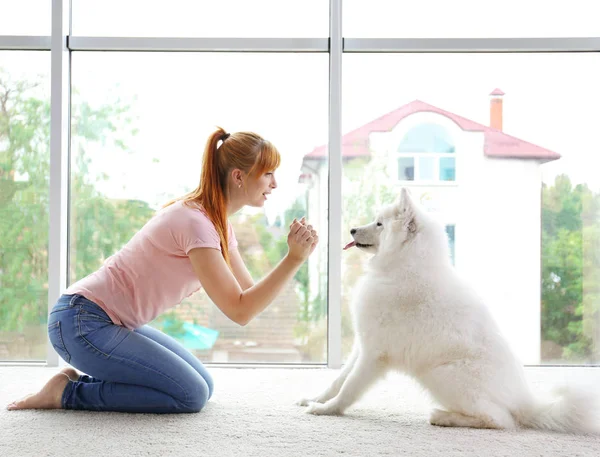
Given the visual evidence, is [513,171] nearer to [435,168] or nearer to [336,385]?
[435,168]

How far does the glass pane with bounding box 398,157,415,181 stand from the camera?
11.5ft

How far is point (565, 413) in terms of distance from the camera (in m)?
1.99

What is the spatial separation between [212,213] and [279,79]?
152 cm

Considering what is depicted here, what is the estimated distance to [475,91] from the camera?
139 inches

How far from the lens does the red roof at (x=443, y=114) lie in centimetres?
351

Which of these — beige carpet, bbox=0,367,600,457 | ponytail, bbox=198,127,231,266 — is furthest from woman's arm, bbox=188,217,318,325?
beige carpet, bbox=0,367,600,457

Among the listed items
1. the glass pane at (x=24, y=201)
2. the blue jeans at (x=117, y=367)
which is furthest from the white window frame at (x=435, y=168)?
the glass pane at (x=24, y=201)

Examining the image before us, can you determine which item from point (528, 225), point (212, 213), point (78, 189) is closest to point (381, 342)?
point (212, 213)

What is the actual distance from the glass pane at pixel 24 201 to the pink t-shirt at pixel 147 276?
141 centimetres

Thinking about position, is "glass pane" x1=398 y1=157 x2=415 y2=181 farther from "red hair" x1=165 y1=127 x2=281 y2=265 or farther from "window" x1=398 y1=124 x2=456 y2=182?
"red hair" x1=165 y1=127 x2=281 y2=265
